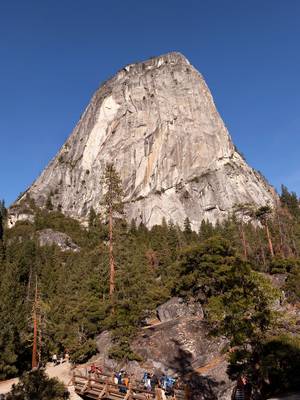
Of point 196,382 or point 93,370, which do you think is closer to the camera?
point 196,382

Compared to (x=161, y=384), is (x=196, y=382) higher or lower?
lower

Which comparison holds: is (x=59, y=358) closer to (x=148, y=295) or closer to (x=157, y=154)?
(x=148, y=295)

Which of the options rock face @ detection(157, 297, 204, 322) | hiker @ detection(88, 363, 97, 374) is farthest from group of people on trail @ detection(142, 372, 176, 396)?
rock face @ detection(157, 297, 204, 322)

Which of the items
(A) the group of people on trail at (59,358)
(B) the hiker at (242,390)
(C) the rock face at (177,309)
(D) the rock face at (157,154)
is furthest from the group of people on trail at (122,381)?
(D) the rock face at (157,154)

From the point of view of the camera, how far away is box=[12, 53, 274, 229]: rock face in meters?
119

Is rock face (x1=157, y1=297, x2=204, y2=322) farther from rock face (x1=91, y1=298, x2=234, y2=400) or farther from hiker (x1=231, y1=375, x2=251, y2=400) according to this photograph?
hiker (x1=231, y1=375, x2=251, y2=400)

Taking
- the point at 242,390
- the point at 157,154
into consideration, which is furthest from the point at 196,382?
the point at 157,154

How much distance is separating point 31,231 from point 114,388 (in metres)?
86.4

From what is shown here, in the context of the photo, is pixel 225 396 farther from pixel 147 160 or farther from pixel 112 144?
pixel 112 144

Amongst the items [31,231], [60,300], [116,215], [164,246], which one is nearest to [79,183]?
[31,231]

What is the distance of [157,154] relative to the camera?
12244 centimetres

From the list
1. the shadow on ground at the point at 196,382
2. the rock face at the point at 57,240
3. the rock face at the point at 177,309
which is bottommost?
the shadow on ground at the point at 196,382

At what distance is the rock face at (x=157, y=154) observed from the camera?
119 metres

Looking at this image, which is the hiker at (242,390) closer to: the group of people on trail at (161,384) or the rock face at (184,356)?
the group of people on trail at (161,384)
